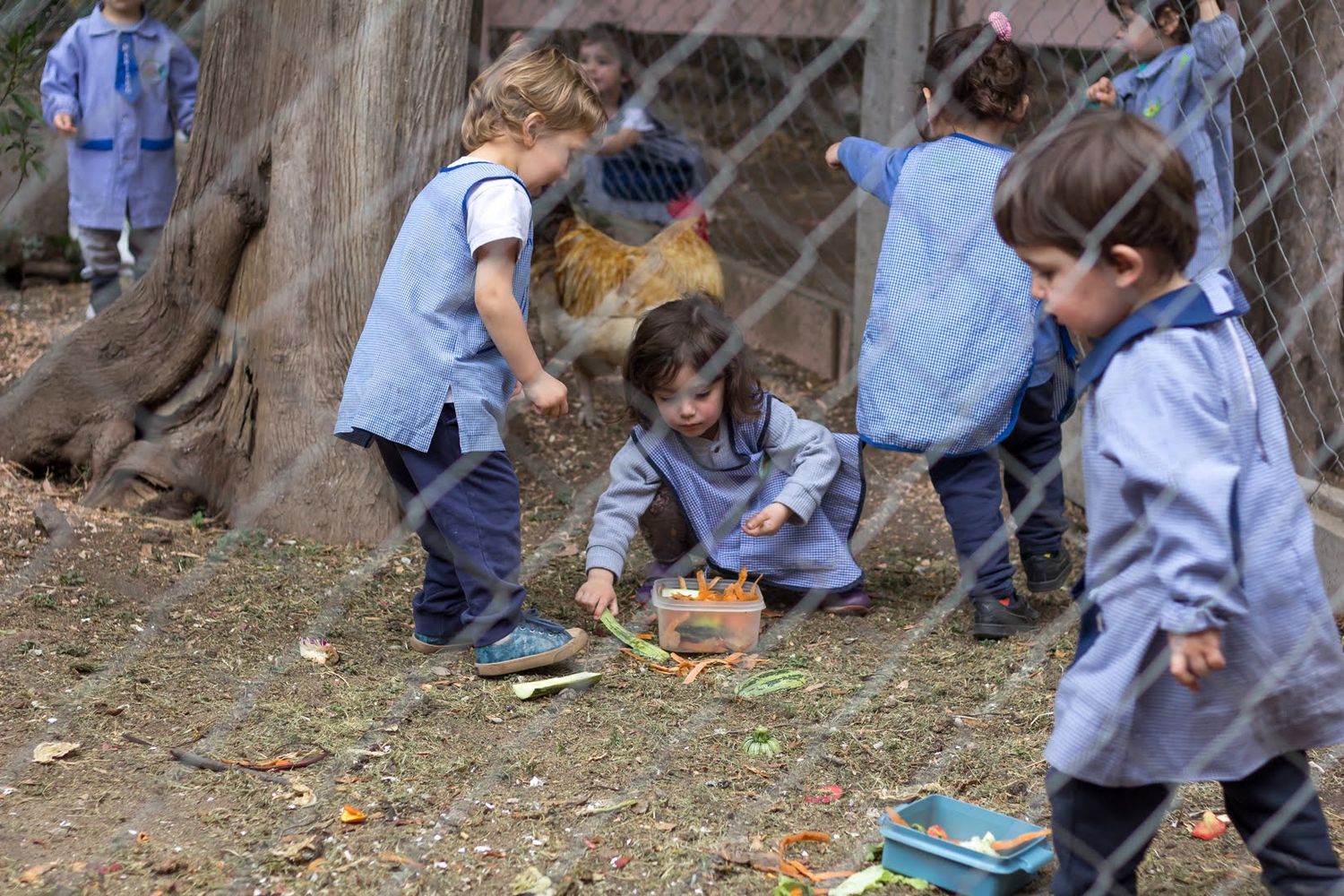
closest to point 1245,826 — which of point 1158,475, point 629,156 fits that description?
point 1158,475

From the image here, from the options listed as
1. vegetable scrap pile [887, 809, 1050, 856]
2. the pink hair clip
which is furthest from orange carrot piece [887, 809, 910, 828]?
the pink hair clip

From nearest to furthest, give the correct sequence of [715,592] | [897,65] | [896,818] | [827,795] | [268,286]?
[896,818]
[827,795]
[715,592]
[268,286]
[897,65]

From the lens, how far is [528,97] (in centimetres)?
260

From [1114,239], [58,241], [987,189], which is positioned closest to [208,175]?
[987,189]

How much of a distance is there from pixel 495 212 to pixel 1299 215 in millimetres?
2329

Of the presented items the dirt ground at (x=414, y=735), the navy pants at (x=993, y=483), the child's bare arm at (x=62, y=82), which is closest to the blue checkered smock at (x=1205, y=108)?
the navy pants at (x=993, y=483)

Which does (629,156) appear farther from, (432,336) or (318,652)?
(318,652)

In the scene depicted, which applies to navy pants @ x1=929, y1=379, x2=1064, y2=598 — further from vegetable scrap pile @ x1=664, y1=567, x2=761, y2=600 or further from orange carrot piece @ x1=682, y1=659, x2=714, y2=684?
orange carrot piece @ x1=682, y1=659, x2=714, y2=684

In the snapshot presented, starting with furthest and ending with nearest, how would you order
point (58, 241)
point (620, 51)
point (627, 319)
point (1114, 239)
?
point (58, 241) < point (620, 51) < point (627, 319) < point (1114, 239)

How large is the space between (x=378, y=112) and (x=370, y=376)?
85 centimetres

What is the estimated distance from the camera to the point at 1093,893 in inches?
69.0

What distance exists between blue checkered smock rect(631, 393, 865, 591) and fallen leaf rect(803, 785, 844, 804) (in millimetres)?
940

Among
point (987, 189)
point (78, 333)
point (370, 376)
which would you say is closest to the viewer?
point (370, 376)

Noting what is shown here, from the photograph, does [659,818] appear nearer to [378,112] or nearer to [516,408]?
[378,112]
